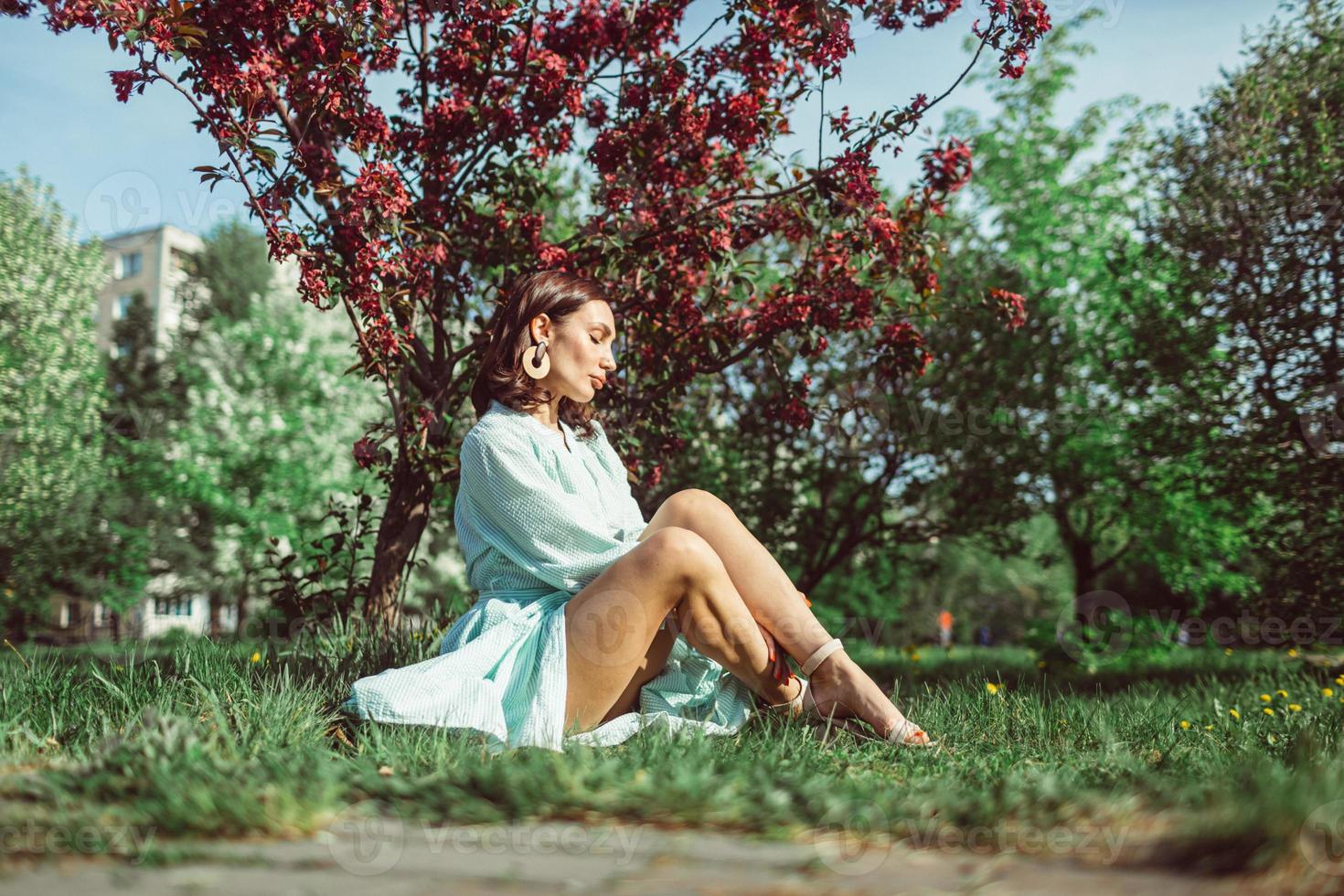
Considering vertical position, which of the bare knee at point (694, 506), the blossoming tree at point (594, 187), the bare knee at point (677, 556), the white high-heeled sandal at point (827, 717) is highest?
the blossoming tree at point (594, 187)

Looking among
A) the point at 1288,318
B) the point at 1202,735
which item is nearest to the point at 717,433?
the point at 1288,318

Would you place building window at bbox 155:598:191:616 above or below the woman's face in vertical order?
below

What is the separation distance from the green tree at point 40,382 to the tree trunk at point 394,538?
449 inches

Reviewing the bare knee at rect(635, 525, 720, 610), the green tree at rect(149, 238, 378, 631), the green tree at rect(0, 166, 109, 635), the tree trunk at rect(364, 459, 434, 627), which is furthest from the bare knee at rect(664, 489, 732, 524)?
the green tree at rect(0, 166, 109, 635)

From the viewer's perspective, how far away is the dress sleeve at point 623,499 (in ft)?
11.4

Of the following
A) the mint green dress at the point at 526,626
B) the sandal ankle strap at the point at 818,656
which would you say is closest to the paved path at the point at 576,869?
the mint green dress at the point at 526,626

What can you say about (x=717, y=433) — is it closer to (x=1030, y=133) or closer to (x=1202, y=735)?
(x=1202, y=735)

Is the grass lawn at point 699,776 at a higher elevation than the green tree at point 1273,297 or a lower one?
lower

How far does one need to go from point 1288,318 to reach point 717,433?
424cm

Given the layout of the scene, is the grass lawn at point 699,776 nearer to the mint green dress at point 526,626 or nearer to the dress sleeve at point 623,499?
the mint green dress at point 526,626

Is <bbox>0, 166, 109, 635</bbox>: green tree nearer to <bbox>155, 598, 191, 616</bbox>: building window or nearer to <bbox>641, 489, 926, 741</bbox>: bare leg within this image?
<bbox>155, 598, 191, 616</bbox>: building window

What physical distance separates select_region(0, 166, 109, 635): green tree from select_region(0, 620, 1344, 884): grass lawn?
12.4m

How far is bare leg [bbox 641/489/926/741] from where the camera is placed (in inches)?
117

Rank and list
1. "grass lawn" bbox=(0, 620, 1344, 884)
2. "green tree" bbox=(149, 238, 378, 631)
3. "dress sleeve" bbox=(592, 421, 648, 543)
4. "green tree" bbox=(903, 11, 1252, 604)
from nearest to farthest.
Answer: "grass lawn" bbox=(0, 620, 1344, 884), "dress sleeve" bbox=(592, 421, 648, 543), "green tree" bbox=(903, 11, 1252, 604), "green tree" bbox=(149, 238, 378, 631)
